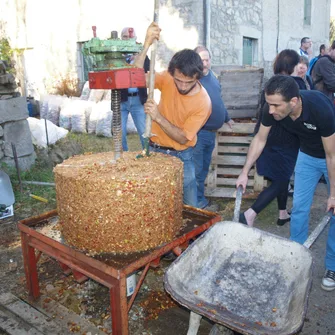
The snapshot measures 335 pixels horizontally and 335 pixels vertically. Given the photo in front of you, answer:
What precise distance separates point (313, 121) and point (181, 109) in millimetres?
940

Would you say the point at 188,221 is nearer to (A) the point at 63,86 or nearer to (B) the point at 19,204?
(B) the point at 19,204

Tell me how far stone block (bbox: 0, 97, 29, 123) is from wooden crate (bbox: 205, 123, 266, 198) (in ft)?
8.83

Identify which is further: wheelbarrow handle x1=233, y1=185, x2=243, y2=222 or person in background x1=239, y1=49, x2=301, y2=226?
person in background x1=239, y1=49, x2=301, y2=226

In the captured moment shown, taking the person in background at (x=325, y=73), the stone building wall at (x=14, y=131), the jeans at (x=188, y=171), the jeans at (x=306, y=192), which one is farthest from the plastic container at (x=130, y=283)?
the person in background at (x=325, y=73)

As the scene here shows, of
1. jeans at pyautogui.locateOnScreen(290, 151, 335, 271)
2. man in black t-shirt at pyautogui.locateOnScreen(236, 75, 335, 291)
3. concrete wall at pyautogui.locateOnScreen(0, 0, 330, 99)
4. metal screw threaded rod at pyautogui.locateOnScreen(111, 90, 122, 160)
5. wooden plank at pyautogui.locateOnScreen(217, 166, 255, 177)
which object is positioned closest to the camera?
metal screw threaded rod at pyautogui.locateOnScreen(111, 90, 122, 160)

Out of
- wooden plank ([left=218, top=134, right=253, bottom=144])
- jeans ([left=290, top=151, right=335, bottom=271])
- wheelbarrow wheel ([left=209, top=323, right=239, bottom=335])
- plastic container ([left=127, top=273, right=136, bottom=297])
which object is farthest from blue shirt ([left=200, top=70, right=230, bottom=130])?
wheelbarrow wheel ([left=209, top=323, right=239, bottom=335])

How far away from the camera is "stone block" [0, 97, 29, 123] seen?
16.4ft

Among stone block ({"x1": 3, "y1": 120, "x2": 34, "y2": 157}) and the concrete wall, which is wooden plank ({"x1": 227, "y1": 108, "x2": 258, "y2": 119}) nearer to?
the concrete wall

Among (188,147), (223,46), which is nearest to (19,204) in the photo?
(188,147)

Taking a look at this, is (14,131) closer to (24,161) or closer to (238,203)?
(24,161)

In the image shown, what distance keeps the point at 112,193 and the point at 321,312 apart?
1774mm

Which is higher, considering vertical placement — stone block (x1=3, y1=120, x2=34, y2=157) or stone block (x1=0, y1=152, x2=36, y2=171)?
stone block (x1=3, y1=120, x2=34, y2=157)

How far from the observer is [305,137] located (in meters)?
2.83

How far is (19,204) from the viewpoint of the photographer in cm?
455
